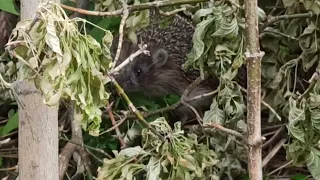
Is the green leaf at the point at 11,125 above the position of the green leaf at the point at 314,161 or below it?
above

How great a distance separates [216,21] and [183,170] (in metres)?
0.34

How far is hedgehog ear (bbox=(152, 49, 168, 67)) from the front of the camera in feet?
7.91

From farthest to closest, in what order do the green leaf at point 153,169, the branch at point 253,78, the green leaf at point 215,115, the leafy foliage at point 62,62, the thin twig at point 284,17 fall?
the thin twig at point 284,17, the green leaf at point 215,115, the green leaf at point 153,169, the branch at point 253,78, the leafy foliage at point 62,62

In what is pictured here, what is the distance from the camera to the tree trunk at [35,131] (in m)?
1.13

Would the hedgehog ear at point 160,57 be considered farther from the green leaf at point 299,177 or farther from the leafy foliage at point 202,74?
the green leaf at point 299,177

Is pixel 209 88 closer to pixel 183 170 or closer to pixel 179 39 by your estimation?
pixel 179 39

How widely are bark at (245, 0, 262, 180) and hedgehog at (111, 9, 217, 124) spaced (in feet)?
3.50

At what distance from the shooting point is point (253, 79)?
1.13m

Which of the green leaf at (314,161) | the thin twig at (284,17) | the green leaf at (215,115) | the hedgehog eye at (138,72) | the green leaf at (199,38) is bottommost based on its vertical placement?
the green leaf at (314,161)

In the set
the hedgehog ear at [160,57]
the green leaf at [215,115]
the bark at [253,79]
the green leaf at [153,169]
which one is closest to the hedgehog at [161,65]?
the hedgehog ear at [160,57]

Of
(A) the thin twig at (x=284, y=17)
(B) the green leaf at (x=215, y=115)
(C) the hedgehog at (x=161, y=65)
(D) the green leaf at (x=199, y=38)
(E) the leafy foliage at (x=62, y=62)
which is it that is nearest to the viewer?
(E) the leafy foliage at (x=62, y=62)

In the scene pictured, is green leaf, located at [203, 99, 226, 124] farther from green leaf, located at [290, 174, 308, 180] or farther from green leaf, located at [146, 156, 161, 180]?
green leaf, located at [290, 174, 308, 180]

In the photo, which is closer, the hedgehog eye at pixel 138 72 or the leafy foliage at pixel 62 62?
the leafy foliage at pixel 62 62

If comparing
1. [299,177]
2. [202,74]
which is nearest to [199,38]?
[202,74]
